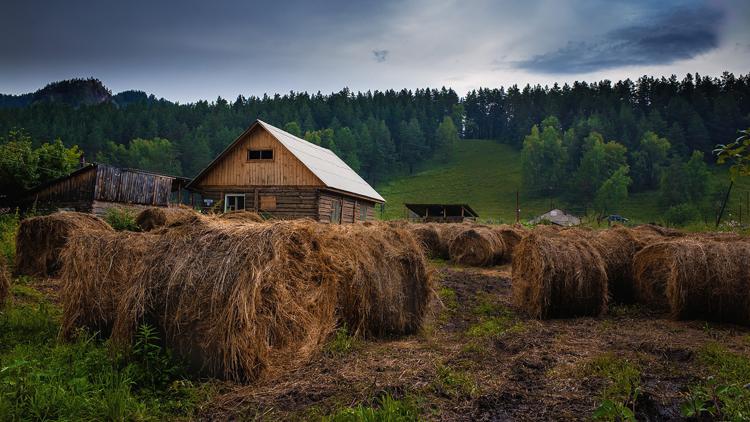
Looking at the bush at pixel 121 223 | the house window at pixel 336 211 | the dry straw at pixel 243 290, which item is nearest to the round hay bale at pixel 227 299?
the dry straw at pixel 243 290

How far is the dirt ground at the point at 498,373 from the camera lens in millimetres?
4348

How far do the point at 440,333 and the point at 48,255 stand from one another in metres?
10.6

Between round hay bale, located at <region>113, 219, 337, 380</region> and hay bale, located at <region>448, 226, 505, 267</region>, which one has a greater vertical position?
round hay bale, located at <region>113, 219, 337, 380</region>

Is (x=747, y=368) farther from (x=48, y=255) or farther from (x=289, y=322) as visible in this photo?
(x=48, y=255)

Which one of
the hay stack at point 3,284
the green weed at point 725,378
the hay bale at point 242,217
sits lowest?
the green weed at point 725,378

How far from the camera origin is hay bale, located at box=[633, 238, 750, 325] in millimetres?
8016

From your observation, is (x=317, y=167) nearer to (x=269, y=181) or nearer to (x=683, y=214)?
(x=269, y=181)

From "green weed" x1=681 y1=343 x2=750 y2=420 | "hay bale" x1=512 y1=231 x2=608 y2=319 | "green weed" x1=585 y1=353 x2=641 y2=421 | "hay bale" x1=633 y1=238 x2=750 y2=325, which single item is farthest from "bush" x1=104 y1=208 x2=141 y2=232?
"green weed" x1=681 y1=343 x2=750 y2=420

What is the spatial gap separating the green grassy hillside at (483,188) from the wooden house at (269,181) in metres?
37.9

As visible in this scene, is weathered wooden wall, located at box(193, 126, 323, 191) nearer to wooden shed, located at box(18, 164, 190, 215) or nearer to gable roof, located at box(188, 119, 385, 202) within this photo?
gable roof, located at box(188, 119, 385, 202)

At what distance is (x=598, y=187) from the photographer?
76312mm

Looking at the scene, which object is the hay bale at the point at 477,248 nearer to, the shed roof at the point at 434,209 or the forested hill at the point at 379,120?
the shed roof at the point at 434,209

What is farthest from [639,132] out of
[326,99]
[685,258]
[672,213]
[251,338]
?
[251,338]

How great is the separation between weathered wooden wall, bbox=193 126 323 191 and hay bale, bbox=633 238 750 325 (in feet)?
64.5
